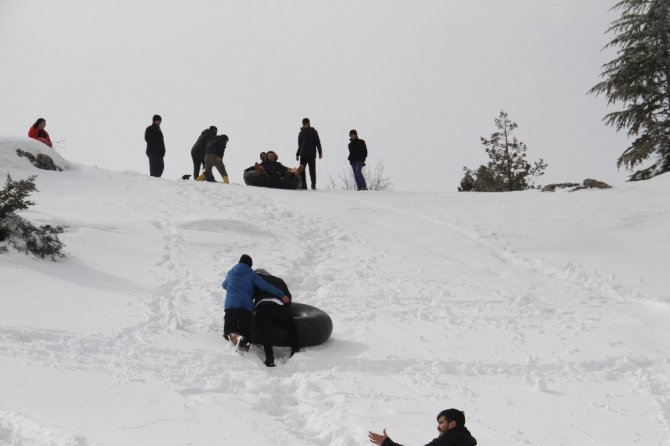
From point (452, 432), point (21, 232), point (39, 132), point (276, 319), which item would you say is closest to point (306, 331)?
point (276, 319)

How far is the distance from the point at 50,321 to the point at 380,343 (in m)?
3.86

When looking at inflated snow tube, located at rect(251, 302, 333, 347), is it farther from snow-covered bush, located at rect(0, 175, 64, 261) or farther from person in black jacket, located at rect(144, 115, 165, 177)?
person in black jacket, located at rect(144, 115, 165, 177)

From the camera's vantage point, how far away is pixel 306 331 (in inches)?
322

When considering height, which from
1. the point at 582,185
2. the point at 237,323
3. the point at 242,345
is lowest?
the point at 242,345

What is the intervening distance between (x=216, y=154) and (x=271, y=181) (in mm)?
1898

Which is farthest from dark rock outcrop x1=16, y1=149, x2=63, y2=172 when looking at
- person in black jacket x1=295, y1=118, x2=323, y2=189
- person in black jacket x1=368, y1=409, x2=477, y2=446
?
person in black jacket x1=368, y1=409, x2=477, y2=446

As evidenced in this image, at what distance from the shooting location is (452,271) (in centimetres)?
1158

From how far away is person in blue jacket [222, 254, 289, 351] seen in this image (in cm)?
814

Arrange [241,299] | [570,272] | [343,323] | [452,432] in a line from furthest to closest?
[570,272] → [343,323] → [241,299] → [452,432]

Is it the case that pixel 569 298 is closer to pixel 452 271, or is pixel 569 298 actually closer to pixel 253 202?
pixel 452 271

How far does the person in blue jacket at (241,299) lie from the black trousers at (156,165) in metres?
11.6

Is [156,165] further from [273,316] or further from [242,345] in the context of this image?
[242,345]

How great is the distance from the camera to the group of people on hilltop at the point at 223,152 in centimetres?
1866

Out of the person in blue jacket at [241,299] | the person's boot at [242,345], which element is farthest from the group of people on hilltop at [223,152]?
the person's boot at [242,345]
